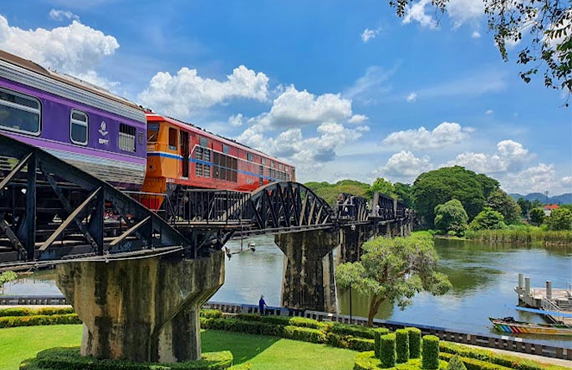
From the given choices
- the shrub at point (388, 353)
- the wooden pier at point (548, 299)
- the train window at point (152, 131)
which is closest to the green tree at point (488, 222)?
the wooden pier at point (548, 299)

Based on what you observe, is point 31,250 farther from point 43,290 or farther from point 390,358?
point 43,290

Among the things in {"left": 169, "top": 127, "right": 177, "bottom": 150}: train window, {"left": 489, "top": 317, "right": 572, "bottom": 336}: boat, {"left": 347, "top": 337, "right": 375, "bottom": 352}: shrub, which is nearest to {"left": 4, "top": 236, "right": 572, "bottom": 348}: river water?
{"left": 489, "top": 317, "right": 572, "bottom": 336}: boat

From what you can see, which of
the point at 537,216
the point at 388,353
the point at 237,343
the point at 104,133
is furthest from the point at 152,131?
the point at 537,216

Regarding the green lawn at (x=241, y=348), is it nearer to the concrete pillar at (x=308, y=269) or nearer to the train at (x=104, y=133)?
the train at (x=104, y=133)

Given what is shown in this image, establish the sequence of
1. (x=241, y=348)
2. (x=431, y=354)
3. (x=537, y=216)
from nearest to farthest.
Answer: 1. (x=431, y=354)
2. (x=241, y=348)
3. (x=537, y=216)

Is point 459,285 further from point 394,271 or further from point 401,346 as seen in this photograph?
point 401,346

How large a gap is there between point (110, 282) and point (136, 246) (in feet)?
13.9

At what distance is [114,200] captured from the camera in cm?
1195

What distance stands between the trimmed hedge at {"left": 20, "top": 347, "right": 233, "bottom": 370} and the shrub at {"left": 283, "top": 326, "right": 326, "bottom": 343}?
241 inches

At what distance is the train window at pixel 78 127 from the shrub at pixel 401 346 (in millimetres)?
13109

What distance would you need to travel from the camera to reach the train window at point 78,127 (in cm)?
1351

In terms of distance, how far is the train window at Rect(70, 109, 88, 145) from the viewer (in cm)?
1351

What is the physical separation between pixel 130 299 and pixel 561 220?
9509 cm

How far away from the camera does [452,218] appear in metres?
107
